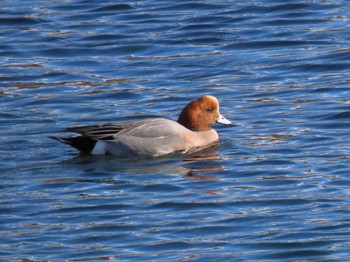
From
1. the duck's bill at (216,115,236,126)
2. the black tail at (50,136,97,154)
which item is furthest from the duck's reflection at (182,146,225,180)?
the black tail at (50,136,97,154)

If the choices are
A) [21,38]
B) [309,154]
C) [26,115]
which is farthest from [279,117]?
[21,38]

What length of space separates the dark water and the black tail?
5.6 inches

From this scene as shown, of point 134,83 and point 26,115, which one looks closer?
point 26,115

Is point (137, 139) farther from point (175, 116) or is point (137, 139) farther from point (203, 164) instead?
point (175, 116)

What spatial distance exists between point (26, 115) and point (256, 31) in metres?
4.36

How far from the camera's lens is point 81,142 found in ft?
42.8

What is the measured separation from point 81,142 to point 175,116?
5.31 feet

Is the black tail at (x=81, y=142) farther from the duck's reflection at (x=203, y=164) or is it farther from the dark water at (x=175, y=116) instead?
the duck's reflection at (x=203, y=164)

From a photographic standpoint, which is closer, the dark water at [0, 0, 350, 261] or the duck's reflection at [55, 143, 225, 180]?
the dark water at [0, 0, 350, 261]

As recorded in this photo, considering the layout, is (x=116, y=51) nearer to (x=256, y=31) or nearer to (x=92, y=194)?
(x=256, y=31)

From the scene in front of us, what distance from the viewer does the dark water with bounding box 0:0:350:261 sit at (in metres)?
10.0

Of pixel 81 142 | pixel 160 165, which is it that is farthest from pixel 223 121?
pixel 81 142

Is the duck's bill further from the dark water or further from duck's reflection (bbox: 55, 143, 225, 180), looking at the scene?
duck's reflection (bbox: 55, 143, 225, 180)

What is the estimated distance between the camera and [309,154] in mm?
12531
